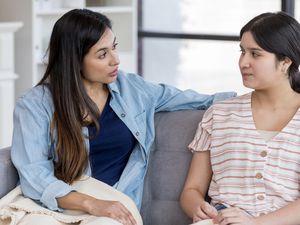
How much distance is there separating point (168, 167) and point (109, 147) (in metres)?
0.22

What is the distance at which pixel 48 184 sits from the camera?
7.60ft

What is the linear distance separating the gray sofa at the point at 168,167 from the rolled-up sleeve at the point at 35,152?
114mm

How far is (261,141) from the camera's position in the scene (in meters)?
2.23

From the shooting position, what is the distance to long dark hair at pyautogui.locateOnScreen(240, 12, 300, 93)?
2.21 meters

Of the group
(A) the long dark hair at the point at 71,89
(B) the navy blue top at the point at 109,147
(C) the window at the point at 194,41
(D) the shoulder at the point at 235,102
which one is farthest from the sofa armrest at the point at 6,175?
(C) the window at the point at 194,41

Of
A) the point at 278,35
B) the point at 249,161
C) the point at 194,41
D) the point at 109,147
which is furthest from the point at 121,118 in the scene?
the point at 194,41

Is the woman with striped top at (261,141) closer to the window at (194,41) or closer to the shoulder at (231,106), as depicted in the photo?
the shoulder at (231,106)

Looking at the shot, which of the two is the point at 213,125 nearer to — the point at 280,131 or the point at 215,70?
the point at 280,131

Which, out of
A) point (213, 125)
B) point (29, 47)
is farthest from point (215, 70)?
point (213, 125)

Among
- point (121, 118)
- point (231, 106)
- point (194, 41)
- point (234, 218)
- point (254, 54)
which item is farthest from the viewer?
A: point (194, 41)

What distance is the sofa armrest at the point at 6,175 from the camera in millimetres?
2396

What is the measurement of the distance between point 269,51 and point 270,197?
0.40 meters

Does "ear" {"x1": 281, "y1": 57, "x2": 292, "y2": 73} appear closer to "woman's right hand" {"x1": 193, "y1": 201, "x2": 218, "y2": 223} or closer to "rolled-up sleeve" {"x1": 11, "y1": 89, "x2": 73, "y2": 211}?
"woman's right hand" {"x1": 193, "y1": 201, "x2": 218, "y2": 223}

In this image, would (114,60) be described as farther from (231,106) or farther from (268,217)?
(268,217)
